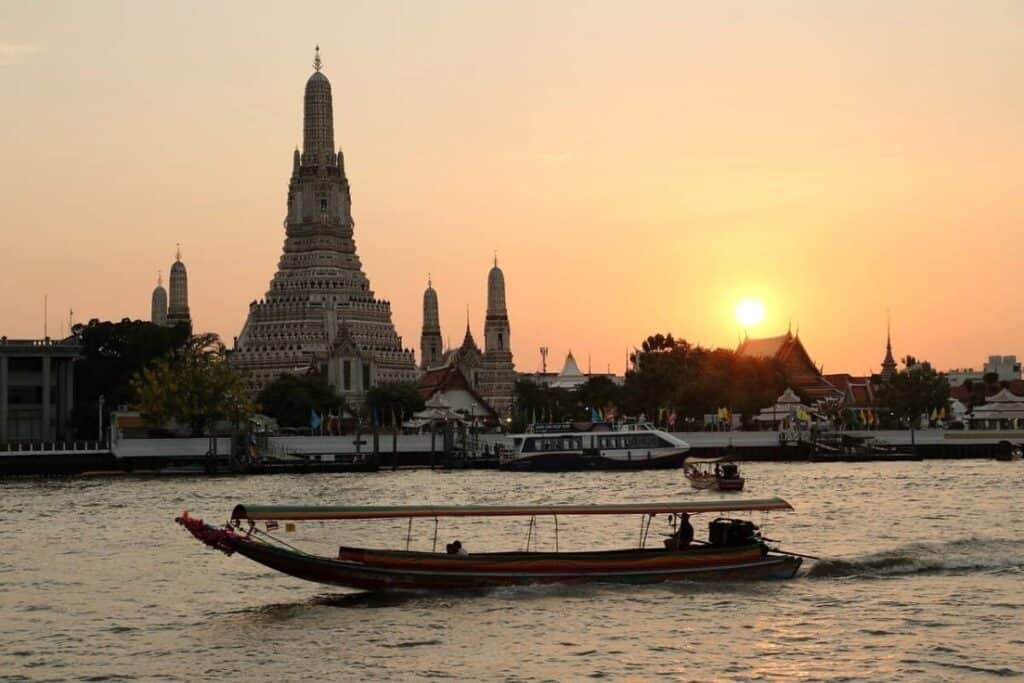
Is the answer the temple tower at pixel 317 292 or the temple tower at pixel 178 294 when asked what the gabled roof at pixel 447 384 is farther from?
the temple tower at pixel 178 294

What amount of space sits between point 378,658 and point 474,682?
258 centimetres

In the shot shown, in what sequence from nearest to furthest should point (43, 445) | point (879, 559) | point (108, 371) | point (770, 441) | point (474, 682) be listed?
1. point (474, 682)
2. point (879, 559)
3. point (43, 445)
4. point (770, 441)
5. point (108, 371)

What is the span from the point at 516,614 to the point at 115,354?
9797 cm

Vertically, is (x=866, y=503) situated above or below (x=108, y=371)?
below

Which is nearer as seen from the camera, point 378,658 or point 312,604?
point 378,658

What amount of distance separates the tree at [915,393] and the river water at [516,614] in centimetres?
8022

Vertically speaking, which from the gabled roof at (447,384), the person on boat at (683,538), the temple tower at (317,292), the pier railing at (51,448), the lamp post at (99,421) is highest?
the temple tower at (317,292)

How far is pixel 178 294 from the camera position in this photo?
18250cm

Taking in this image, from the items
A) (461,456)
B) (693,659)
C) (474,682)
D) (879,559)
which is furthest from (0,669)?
(461,456)

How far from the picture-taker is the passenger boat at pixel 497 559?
36062 millimetres

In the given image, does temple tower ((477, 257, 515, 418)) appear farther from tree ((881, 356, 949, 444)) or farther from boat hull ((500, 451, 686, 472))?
boat hull ((500, 451, 686, 472))

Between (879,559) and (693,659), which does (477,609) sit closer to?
(693,659)

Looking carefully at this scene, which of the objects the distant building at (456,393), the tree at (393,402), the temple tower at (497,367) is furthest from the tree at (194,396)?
the temple tower at (497,367)

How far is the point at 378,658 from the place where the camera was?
31.2 meters
